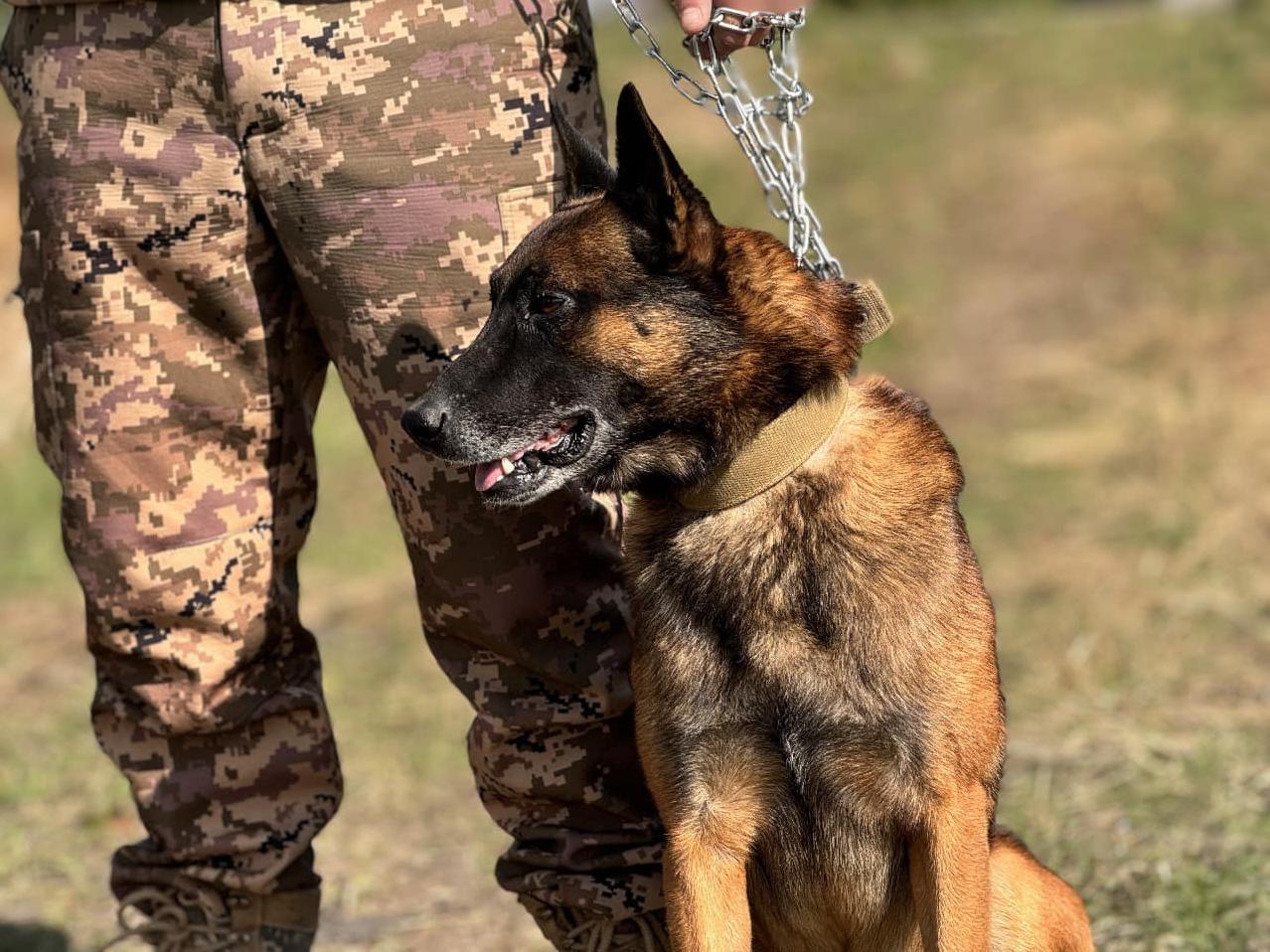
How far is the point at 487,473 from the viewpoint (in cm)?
252

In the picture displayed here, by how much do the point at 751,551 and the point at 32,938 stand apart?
2360mm

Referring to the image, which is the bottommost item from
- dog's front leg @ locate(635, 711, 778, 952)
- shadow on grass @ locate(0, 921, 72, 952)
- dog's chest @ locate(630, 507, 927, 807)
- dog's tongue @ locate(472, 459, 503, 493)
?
shadow on grass @ locate(0, 921, 72, 952)

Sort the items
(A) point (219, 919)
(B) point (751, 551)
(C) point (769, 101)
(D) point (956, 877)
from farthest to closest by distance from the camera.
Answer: (A) point (219, 919)
(C) point (769, 101)
(B) point (751, 551)
(D) point (956, 877)

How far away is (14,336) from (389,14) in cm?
805

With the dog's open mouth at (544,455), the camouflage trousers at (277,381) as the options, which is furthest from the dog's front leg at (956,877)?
the dog's open mouth at (544,455)

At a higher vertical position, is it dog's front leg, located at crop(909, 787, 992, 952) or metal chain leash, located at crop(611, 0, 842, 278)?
metal chain leash, located at crop(611, 0, 842, 278)

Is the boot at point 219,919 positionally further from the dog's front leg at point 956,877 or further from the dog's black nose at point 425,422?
the dog's front leg at point 956,877

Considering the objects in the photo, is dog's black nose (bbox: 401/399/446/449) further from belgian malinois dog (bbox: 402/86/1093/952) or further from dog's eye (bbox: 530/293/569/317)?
dog's eye (bbox: 530/293/569/317)

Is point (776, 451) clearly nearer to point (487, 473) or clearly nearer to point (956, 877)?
point (487, 473)

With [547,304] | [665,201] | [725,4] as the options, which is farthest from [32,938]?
[725,4]

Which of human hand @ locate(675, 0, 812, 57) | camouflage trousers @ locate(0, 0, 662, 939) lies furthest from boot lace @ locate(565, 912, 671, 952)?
human hand @ locate(675, 0, 812, 57)

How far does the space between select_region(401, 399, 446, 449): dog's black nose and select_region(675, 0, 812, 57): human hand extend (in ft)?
2.34

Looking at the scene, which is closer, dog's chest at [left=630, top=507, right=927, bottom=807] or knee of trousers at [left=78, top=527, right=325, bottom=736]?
dog's chest at [left=630, top=507, right=927, bottom=807]

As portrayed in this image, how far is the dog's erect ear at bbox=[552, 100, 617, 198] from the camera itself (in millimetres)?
2559
